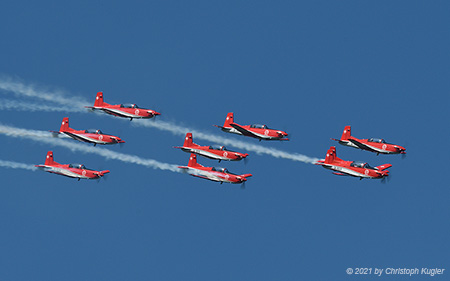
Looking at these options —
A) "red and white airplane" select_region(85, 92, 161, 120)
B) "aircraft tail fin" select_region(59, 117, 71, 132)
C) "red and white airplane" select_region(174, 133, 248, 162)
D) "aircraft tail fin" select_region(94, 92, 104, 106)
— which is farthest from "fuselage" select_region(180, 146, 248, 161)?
"aircraft tail fin" select_region(59, 117, 71, 132)

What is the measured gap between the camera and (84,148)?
187 meters

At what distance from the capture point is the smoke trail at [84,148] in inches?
7298

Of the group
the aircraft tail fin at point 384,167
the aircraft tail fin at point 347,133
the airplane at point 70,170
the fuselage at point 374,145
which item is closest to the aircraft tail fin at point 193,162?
the airplane at point 70,170

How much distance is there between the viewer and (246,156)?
605 ft

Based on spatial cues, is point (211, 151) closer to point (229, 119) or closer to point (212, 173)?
point (212, 173)

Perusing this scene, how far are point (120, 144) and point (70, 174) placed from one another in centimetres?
616

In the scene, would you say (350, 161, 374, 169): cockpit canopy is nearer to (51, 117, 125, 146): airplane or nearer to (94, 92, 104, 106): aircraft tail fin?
(51, 117, 125, 146): airplane

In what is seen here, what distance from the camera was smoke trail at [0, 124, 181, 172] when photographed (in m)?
185

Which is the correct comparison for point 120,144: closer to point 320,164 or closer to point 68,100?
point 68,100

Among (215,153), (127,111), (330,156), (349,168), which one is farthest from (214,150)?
(349,168)

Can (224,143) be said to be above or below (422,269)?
above

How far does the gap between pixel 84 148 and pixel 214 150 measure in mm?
14017

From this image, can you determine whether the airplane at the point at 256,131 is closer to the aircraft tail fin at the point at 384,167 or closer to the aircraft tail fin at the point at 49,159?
the aircraft tail fin at the point at 384,167

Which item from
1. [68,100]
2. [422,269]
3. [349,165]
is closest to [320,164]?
[349,165]
